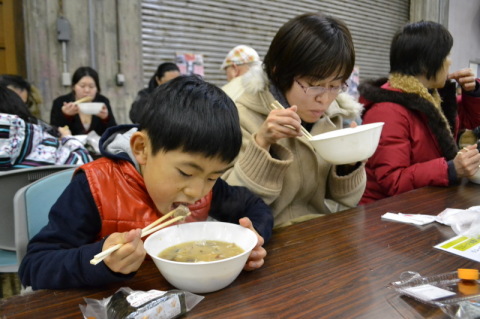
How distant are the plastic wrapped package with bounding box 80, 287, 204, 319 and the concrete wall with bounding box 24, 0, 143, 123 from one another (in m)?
3.72

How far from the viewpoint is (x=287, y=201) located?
5.30 ft

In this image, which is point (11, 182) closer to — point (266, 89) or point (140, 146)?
point (140, 146)

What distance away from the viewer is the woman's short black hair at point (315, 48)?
4.70ft

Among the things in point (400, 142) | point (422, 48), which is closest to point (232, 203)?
point (400, 142)

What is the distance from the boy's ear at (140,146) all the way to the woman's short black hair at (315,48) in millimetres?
735

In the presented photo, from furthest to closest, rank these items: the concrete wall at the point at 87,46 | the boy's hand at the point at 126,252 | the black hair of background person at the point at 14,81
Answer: the concrete wall at the point at 87,46 → the black hair of background person at the point at 14,81 → the boy's hand at the point at 126,252

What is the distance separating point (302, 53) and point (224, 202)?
2.08 feet

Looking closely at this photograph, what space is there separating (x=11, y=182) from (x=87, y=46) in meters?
2.64

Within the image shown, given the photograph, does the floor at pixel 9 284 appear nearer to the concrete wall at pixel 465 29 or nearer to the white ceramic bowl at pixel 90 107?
the white ceramic bowl at pixel 90 107

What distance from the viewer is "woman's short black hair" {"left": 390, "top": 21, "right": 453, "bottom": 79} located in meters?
2.08

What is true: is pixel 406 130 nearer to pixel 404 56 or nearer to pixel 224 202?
pixel 404 56

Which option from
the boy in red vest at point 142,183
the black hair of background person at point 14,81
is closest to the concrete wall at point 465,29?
the black hair of background person at point 14,81

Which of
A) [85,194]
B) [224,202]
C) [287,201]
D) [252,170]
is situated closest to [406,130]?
[287,201]

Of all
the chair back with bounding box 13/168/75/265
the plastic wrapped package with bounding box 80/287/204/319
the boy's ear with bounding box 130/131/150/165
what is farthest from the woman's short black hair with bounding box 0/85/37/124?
the plastic wrapped package with bounding box 80/287/204/319
